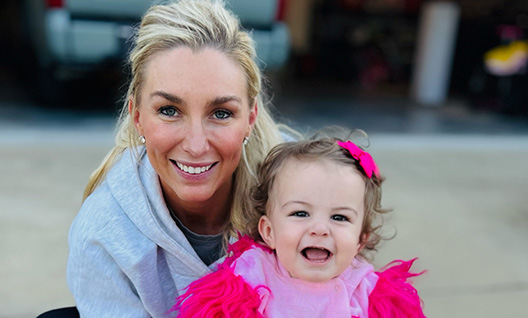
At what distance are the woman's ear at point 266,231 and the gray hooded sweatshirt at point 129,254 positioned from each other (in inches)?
8.4

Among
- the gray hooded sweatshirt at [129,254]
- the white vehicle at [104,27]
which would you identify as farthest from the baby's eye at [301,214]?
the white vehicle at [104,27]

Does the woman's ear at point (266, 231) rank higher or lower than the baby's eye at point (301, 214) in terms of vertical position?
lower

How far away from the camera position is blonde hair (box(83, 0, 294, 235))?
1.50 metres

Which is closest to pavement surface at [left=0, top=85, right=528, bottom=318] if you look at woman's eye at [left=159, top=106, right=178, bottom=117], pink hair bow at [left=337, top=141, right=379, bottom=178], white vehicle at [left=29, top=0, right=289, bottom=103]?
pink hair bow at [left=337, top=141, right=379, bottom=178]

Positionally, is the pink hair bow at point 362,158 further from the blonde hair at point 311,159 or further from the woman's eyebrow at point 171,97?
the woman's eyebrow at point 171,97

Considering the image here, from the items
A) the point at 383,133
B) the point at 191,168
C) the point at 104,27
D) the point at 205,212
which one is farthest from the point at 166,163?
the point at 383,133

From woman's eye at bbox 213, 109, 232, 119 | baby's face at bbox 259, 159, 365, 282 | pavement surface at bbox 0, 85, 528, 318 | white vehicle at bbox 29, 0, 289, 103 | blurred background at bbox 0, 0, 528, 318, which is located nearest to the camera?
baby's face at bbox 259, 159, 365, 282

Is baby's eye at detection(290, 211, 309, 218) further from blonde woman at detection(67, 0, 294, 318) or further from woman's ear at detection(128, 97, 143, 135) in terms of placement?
woman's ear at detection(128, 97, 143, 135)

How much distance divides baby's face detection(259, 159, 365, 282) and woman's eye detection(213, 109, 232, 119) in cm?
23

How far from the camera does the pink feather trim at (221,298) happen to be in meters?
1.46

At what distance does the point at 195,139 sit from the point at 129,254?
37 cm

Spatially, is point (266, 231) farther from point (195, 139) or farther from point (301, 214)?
point (195, 139)

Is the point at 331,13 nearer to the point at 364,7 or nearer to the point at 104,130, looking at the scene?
the point at 364,7

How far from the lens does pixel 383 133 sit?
5.64 metres
